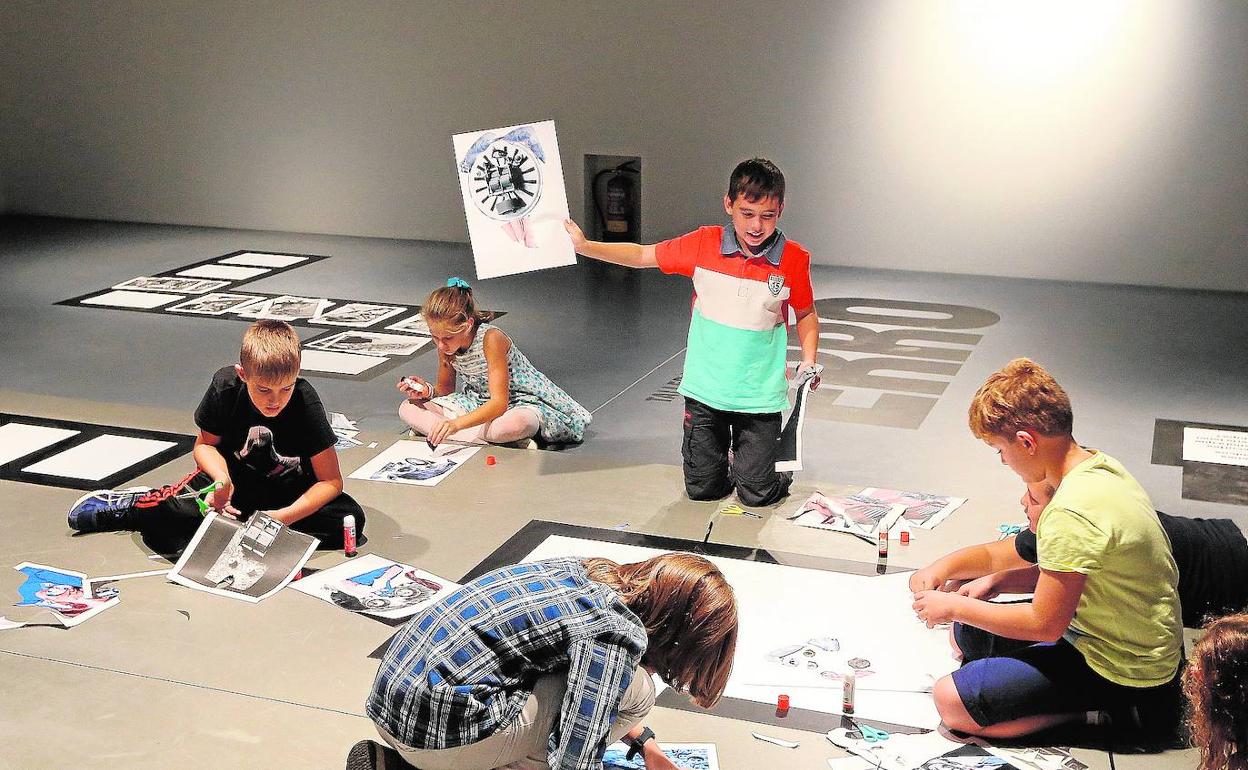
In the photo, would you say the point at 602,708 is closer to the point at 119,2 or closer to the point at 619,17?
the point at 619,17

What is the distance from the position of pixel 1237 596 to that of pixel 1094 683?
0.79m

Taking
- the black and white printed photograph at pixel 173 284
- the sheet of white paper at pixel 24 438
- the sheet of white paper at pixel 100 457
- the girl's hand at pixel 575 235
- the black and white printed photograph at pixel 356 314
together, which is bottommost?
the sheet of white paper at pixel 100 457

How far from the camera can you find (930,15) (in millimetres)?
8812

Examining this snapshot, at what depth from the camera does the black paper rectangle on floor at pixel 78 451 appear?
4.68m

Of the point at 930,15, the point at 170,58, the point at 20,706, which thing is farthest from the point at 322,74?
the point at 20,706

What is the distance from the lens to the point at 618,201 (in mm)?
9797

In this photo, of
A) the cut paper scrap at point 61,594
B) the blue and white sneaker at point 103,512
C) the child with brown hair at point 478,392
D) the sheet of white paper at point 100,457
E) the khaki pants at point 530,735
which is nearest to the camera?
the khaki pants at point 530,735

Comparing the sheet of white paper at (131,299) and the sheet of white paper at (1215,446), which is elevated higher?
the sheet of white paper at (131,299)

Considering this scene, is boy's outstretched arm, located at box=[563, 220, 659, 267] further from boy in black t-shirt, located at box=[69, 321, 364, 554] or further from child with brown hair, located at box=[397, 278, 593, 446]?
boy in black t-shirt, located at box=[69, 321, 364, 554]

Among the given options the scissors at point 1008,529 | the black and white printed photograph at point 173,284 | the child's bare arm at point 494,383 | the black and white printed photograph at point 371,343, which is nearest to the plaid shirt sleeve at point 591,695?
the scissors at point 1008,529

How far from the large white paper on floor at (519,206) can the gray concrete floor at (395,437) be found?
79cm

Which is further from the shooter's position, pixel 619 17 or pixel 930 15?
pixel 619 17

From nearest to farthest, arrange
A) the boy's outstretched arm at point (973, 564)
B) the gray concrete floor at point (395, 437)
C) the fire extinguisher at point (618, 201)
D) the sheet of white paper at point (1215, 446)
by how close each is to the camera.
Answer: the gray concrete floor at point (395, 437) < the boy's outstretched arm at point (973, 564) < the sheet of white paper at point (1215, 446) < the fire extinguisher at point (618, 201)

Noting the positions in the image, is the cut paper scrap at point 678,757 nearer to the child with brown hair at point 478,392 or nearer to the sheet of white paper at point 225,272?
the child with brown hair at point 478,392
